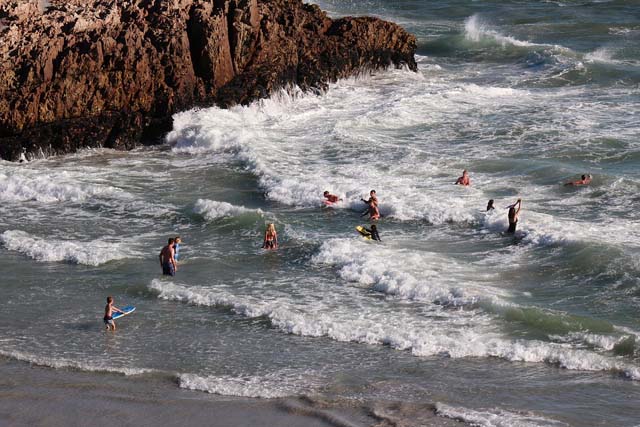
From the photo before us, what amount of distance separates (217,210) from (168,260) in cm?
407

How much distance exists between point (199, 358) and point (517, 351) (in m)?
4.92

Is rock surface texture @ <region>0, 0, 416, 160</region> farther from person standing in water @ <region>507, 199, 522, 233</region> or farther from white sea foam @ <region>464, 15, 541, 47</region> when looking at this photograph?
white sea foam @ <region>464, 15, 541, 47</region>

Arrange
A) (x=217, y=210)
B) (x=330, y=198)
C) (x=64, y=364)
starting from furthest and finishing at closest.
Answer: (x=330, y=198)
(x=217, y=210)
(x=64, y=364)

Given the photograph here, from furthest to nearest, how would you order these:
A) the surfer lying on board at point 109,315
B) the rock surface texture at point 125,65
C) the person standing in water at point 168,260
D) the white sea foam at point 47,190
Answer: the rock surface texture at point 125,65 < the white sea foam at point 47,190 < the person standing in water at point 168,260 < the surfer lying on board at point 109,315

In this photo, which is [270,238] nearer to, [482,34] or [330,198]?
[330,198]

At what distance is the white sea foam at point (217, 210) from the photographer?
77.3 feet

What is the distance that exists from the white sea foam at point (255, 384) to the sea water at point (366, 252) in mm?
40

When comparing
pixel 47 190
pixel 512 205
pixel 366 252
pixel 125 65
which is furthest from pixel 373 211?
pixel 125 65

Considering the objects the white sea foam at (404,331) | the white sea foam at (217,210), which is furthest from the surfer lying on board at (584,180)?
Answer: the white sea foam at (404,331)

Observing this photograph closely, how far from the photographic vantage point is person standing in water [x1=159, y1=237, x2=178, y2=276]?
19734 mm

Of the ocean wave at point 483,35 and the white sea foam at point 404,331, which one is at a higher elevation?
the ocean wave at point 483,35

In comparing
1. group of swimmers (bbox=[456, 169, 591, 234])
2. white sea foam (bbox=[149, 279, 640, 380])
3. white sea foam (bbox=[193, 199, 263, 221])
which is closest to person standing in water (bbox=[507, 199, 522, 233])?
group of swimmers (bbox=[456, 169, 591, 234])

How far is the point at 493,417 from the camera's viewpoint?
14148 mm

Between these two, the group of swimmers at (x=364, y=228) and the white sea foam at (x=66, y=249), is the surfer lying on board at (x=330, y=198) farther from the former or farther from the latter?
the white sea foam at (x=66, y=249)
